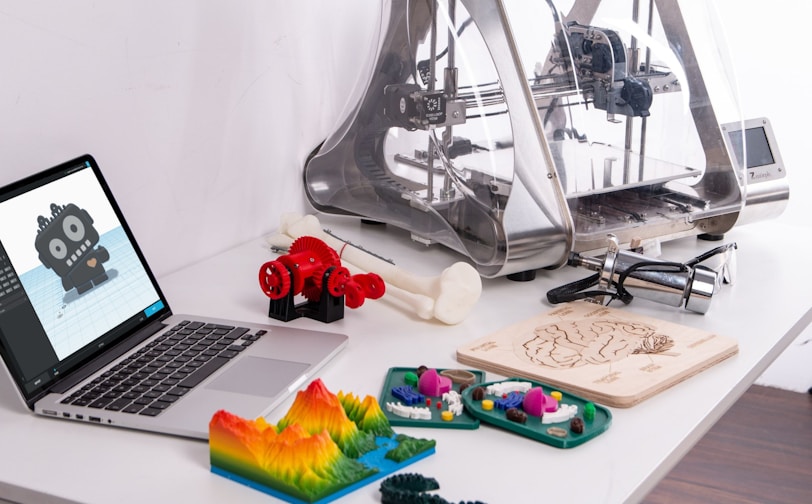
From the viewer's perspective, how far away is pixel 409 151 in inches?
50.8

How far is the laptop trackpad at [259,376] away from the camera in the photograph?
875 mm

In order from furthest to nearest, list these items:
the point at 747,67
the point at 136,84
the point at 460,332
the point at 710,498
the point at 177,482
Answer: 1. the point at 747,67
2. the point at 710,498
3. the point at 136,84
4. the point at 460,332
5. the point at 177,482

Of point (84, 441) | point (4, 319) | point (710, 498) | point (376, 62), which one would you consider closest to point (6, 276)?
point (4, 319)

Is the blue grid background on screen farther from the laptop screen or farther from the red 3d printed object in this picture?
the red 3d printed object

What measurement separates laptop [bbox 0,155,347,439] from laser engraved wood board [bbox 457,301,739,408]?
0.63 ft

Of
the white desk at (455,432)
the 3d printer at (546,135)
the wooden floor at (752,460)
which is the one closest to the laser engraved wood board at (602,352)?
the white desk at (455,432)

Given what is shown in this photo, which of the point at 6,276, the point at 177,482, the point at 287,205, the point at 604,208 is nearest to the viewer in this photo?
the point at 177,482

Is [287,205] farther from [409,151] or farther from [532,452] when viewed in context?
[532,452]

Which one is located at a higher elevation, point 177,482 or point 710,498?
point 177,482

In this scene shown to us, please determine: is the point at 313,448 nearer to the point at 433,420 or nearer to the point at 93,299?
the point at 433,420

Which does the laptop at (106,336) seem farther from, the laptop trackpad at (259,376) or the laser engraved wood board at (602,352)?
the laser engraved wood board at (602,352)

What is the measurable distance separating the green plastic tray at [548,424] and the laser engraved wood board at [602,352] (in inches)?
1.1

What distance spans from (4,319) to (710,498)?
1.45 metres

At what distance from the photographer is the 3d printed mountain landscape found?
2.33 ft
